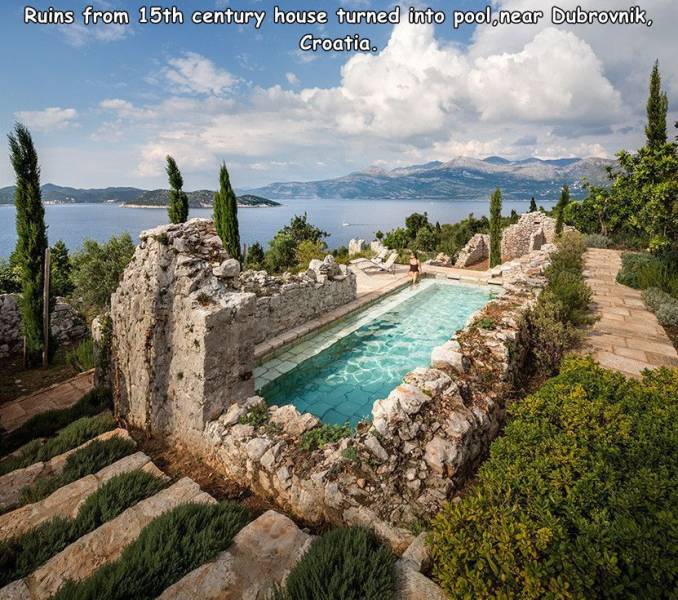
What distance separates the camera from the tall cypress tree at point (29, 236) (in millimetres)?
9031

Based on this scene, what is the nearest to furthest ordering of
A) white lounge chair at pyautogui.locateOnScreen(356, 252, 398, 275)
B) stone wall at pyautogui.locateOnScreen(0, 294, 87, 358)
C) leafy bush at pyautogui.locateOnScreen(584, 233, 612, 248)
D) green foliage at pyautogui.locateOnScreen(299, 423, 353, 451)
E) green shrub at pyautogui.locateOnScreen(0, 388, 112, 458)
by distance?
green foliage at pyautogui.locateOnScreen(299, 423, 353, 451)
green shrub at pyautogui.locateOnScreen(0, 388, 112, 458)
stone wall at pyautogui.locateOnScreen(0, 294, 87, 358)
white lounge chair at pyautogui.locateOnScreen(356, 252, 398, 275)
leafy bush at pyautogui.locateOnScreen(584, 233, 612, 248)

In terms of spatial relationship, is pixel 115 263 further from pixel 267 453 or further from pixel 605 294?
pixel 605 294

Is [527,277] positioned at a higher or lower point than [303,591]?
higher

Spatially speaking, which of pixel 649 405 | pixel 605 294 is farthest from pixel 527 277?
pixel 649 405

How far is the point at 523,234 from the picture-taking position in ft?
71.3

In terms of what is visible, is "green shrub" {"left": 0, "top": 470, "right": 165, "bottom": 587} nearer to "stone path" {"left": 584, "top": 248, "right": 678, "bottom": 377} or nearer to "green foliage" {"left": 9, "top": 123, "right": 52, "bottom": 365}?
"stone path" {"left": 584, "top": 248, "right": 678, "bottom": 377}

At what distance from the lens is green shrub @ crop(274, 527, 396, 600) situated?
197cm

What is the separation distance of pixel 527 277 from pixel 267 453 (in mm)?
8657

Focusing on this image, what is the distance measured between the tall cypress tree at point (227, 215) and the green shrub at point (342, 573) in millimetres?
18582

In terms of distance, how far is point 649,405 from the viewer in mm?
2799

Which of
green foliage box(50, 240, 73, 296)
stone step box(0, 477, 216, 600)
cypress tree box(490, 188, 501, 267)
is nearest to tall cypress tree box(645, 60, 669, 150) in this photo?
cypress tree box(490, 188, 501, 267)

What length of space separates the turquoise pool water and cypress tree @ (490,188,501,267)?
784 centimetres

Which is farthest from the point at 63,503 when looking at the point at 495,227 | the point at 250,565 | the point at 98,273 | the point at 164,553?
the point at 495,227

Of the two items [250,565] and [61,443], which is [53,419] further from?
[250,565]
